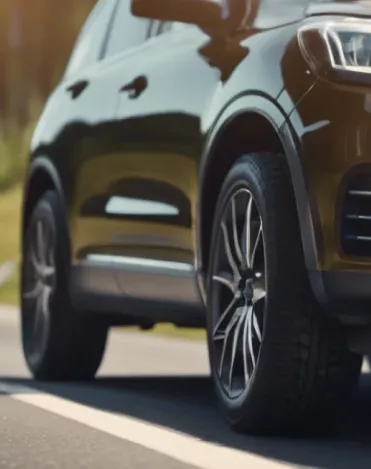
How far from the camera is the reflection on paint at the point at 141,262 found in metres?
6.90

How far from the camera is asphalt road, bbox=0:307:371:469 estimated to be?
17.9ft

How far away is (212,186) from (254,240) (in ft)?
1.72

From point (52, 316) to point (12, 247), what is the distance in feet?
41.8

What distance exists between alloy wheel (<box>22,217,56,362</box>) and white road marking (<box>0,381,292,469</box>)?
0.83m

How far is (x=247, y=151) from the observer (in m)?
6.30

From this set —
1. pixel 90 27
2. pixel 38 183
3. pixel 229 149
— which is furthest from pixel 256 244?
pixel 90 27

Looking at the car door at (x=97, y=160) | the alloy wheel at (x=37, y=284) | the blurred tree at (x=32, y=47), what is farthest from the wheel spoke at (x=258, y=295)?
the blurred tree at (x=32, y=47)

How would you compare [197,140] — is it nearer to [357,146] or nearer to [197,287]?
[197,287]

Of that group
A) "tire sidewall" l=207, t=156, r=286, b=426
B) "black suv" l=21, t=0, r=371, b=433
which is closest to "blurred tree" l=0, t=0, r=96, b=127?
"black suv" l=21, t=0, r=371, b=433

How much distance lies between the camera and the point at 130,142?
290 inches

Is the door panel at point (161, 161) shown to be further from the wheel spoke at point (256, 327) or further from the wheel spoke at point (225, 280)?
the wheel spoke at point (256, 327)

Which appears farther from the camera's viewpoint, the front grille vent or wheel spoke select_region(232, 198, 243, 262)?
wheel spoke select_region(232, 198, 243, 262)

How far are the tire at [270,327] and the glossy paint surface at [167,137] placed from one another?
8.3 inches

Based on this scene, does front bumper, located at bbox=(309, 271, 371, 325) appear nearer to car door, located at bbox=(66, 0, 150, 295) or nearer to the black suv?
the black suv
